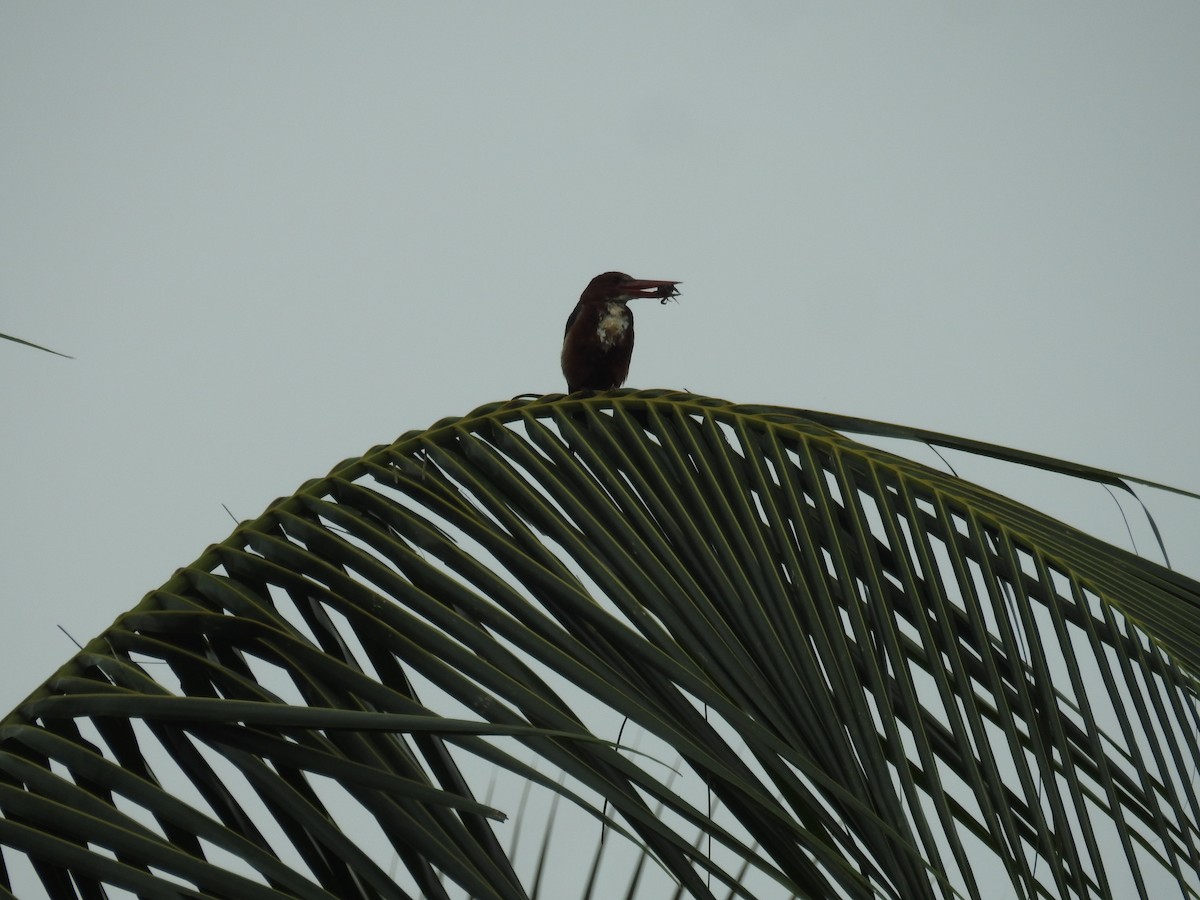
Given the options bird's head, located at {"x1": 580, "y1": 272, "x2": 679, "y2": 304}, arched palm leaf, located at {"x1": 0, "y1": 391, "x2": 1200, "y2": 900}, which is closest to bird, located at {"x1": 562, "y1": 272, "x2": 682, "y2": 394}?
bird's head, located at {"x1": 580, "y1": 272, "x2": 679, "y2": 304}

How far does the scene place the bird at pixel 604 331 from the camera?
144 inches

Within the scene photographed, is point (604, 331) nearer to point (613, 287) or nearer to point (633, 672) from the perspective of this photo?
point (613, 287)

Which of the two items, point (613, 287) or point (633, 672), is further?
point (613, 287)

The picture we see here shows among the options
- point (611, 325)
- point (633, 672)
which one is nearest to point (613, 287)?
point (611, 325)

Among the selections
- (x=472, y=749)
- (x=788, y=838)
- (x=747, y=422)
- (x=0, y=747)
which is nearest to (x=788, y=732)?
(x=788, y=838)

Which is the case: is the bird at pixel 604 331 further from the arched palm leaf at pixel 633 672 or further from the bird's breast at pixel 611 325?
the arched palm leaf at pixel 633 672

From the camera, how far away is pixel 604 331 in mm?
3656

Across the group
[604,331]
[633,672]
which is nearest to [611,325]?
[604,331]

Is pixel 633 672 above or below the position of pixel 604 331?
below

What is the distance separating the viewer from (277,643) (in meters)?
0.94

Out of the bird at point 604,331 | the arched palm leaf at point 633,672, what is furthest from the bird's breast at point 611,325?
the arched palm leaf at point 633,672

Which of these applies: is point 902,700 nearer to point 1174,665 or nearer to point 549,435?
point 1174,665

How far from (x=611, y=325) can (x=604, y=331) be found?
0.09ft

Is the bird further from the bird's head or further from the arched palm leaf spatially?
the arched palm leaf
